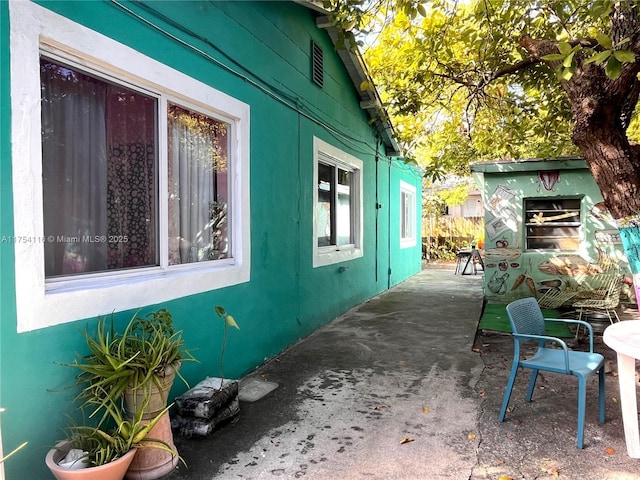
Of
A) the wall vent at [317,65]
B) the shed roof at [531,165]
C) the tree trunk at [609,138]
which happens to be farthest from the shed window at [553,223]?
the wall vent at [317,65]

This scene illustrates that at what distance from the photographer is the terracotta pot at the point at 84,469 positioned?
6.66 feet

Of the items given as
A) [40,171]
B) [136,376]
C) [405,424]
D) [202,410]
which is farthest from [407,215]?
[40,171]

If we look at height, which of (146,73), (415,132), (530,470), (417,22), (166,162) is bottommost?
(530,470)

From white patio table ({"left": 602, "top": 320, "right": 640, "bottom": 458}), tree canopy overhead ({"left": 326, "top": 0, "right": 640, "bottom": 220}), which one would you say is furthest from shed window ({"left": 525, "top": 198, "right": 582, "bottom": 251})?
white patio table ({"left": 602, "top": 320, "right": 640, "bottom": 458})

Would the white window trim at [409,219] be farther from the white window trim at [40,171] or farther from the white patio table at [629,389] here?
the white window trim at [40,171]

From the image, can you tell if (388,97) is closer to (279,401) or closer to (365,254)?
(365,254)

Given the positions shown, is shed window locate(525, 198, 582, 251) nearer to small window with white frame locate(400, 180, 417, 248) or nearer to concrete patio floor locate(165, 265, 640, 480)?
concrete patio floor locate(165, 265, 640, 480)

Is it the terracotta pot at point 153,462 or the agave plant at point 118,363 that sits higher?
the agave plant at point 118,363

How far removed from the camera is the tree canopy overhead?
401cm

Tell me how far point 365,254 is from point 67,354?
6257 millimetres

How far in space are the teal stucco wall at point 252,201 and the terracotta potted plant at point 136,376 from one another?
14 centimetres

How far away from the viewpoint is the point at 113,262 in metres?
2.87

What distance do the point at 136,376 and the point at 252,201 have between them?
7.40 feet

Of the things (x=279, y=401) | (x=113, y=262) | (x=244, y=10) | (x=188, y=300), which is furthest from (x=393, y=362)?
(x=244, y=10)
